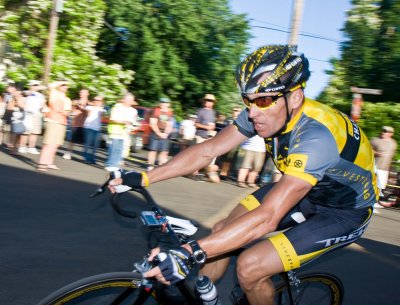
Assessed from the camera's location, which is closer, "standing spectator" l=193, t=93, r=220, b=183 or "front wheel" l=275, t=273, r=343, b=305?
A: "front wheel" l=275, t=273, r=343, b=305

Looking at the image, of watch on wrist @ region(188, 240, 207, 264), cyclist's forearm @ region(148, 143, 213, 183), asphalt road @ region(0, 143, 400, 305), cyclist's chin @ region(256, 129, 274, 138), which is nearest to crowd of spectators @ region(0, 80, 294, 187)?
asphalt road @ region(0, 143, 400, 305)

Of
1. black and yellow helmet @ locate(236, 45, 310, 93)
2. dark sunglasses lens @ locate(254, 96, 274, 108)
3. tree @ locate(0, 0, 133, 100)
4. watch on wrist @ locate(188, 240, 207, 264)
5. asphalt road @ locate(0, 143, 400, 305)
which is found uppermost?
tree @ locate(0, 0, 133, 100)

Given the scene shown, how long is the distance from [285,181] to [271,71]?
1.83 ft

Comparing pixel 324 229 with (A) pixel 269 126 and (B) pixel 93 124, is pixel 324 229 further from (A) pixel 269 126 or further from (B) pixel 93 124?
(B) pixel 93 124

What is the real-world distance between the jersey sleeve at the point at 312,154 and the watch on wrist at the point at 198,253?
2.07 feet

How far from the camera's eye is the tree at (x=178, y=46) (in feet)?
74.3

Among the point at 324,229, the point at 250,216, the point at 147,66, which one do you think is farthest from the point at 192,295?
the point at 147,66

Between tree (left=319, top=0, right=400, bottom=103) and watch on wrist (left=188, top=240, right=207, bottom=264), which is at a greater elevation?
tree (left=319, top=0, right=400, bottom=103)

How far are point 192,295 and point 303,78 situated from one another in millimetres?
1277

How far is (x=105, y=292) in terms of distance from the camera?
2590 millimetres

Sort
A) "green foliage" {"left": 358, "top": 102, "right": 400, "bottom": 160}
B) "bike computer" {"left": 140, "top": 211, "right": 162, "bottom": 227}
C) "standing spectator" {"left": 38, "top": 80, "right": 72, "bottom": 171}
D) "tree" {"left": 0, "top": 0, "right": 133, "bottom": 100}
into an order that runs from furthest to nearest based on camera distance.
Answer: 1. "tree" {"left": 0, "top": 0, "right": 133, "bottom": 100}
2. "green foliage" {"left": 358, "top": 102, "right": 400, "bottom": 160}
3. "standing spectator" {"left": 38, "top": 80, "right": 72, "bottom": 171}
4. "bike computer" {"left": 140, "top": 211, "right": 162, "bottom": 227}

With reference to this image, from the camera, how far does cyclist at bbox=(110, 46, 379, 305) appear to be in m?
2.71

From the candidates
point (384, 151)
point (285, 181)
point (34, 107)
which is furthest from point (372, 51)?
point (285, 181)

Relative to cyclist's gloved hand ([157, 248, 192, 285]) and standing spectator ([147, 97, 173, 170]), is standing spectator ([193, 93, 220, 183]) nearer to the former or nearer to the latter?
standing spectator ([147, 97, 173, 170])
